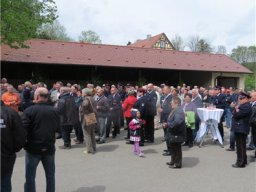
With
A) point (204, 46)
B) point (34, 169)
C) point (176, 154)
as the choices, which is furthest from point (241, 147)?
point (204, 46)

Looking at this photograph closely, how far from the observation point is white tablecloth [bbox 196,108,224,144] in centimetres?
1041

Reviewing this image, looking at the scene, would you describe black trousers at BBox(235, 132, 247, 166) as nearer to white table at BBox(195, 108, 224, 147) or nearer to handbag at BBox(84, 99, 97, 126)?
white table at BBox(195, 108, 224, 147)

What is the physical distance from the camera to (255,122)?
27.9 ft

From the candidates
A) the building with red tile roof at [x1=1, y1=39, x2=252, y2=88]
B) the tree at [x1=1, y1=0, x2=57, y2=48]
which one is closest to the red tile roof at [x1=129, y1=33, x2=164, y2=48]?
the building with red tile roof at [x1=1, y1=39, x2=252, y2=88]

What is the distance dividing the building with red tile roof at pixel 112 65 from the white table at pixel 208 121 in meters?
14.8

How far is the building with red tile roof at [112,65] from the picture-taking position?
23500 mm

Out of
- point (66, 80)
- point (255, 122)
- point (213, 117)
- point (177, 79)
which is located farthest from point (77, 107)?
point (177, 79)

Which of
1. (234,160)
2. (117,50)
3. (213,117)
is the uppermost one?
(117,50)

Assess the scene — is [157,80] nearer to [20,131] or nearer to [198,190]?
[198,190]

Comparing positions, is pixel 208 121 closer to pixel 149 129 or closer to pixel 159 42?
pixel 149 129

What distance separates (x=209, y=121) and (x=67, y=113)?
438cm

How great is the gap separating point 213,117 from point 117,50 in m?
19.7

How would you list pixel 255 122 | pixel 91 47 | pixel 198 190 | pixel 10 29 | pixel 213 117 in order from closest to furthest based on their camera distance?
pixel 198 190 < pixel 255 122 < pixel 213 117 < pixel 10 29 < pixel 91 47

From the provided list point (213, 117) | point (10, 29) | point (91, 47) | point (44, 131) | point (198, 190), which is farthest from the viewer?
point (91, 47)
